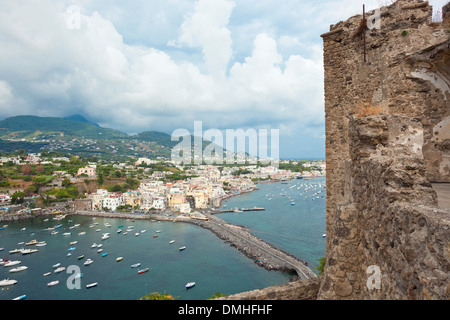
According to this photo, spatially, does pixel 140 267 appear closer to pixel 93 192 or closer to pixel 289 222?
pixel 289 222

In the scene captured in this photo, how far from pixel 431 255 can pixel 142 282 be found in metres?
29.0

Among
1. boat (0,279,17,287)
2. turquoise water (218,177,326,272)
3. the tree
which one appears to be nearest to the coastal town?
the tree

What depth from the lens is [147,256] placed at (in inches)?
1289

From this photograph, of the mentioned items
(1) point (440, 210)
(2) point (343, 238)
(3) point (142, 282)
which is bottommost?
(3) point (142, 282)

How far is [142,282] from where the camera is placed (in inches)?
1041

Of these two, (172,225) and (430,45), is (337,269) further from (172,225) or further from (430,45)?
(172,225)

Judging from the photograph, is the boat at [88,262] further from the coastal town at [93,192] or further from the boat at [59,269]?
the coastal town at [93,192]

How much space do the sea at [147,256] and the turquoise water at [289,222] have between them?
13 centimetres

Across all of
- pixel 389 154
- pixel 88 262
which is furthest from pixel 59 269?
pixel 389 154

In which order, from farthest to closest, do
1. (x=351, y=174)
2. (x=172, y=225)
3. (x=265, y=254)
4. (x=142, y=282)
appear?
(x=172, y=225) → (x=265, y=254) → (x=142, y=282) → (x=351, y=174)

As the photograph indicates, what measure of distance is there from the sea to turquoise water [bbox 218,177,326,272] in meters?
0.13

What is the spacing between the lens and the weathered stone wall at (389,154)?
156 centimetres
